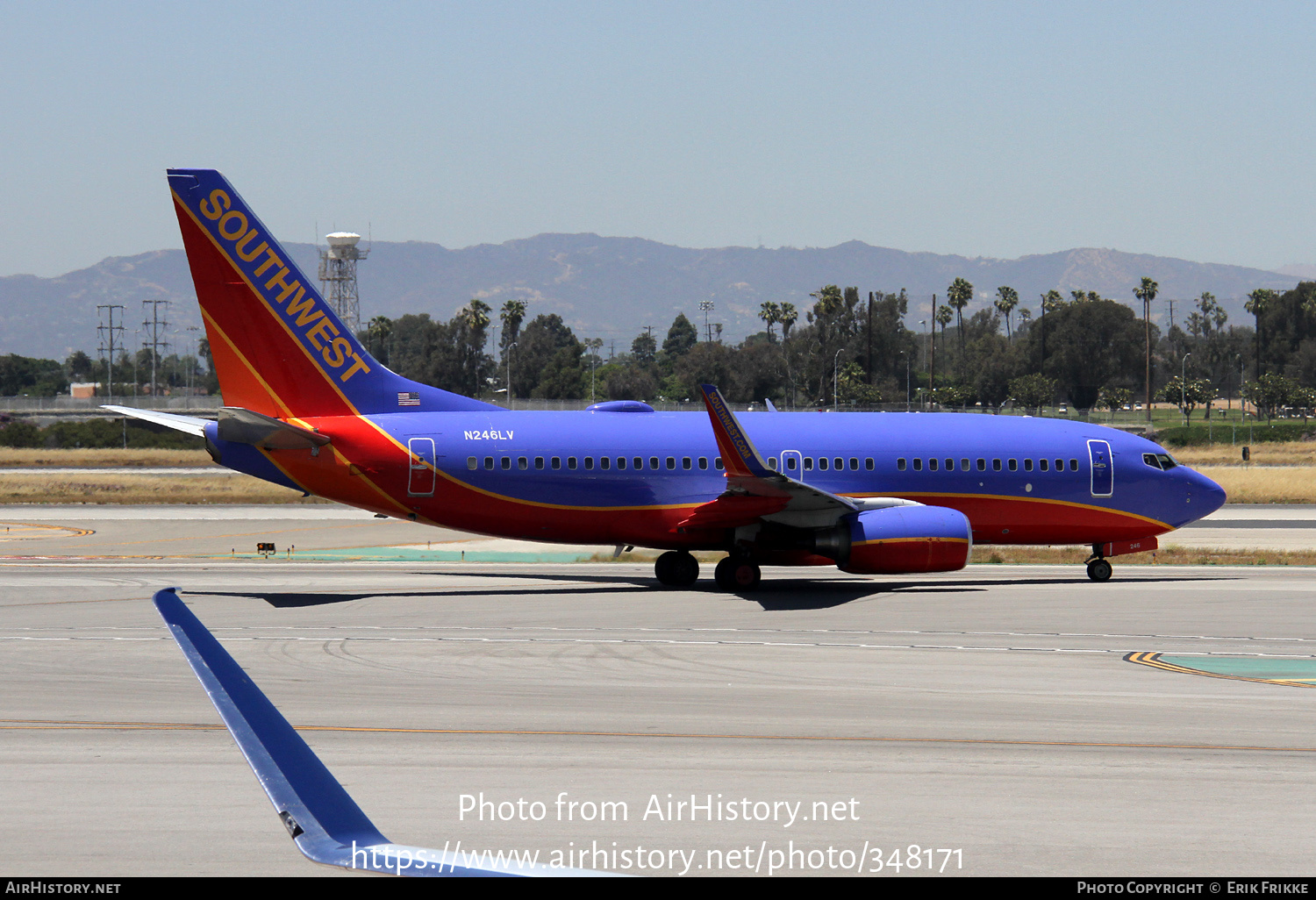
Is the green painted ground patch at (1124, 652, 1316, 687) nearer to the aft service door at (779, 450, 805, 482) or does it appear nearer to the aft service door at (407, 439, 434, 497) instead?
the aft service door at (779, 450, 805, 482)

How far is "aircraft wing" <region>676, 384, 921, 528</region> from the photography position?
24875mm

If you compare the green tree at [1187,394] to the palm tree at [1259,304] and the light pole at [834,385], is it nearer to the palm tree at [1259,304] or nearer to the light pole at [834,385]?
the palm tree at [1259,304]

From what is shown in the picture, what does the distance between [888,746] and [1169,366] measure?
187591 mm

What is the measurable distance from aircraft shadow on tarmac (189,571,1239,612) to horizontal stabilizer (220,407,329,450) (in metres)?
3.30

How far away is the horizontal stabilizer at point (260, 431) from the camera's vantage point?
985 inches

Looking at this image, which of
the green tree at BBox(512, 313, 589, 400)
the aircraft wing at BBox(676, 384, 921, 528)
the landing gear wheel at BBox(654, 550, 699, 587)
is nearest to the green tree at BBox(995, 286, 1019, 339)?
the green tree at BBox(512, 313, 589, 400)

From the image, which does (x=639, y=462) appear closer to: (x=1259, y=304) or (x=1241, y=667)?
(x=1241, y=667)

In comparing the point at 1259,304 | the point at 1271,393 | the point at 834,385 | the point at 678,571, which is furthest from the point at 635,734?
the point at 1259,304

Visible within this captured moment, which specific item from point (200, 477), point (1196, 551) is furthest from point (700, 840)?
point (200, 477)

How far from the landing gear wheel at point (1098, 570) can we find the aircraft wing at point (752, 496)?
570 centimetres

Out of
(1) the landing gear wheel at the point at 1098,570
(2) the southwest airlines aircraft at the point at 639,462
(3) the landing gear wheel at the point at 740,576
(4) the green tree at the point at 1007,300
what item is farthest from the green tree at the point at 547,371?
(3) the landing gear wheel at the point at 740,576

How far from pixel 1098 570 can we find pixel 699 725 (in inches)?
735

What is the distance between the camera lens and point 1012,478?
94.2ft

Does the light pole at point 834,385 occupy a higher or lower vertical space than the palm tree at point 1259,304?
lower
